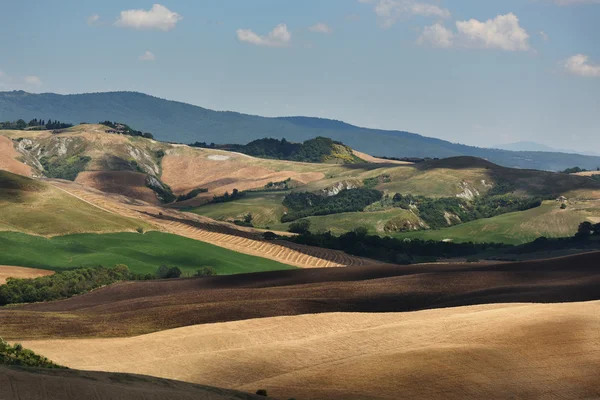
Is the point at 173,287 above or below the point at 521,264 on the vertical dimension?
below

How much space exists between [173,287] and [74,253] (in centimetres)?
3677

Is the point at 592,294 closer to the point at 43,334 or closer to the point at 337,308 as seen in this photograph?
the point at 337,308

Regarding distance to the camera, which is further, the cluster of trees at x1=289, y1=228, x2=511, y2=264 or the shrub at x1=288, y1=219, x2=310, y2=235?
the shrub at x1=288, y1=219, x2=310, y2=235

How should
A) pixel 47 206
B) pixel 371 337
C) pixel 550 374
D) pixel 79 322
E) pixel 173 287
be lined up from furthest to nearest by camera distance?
pixel 47 206, pixel 173 287, pixel 79 322, pixel 371 337, pixel 550 374

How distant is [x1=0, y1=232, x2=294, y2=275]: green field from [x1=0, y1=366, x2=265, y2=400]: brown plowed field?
81709mm

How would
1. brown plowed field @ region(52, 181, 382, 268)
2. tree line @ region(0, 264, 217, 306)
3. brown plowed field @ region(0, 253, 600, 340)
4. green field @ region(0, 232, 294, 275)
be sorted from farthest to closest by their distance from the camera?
brown plowed field @ region(52, 181, 382, 268) → green field @ region(0, 232, 294, 275) → tree line @ region(0, 264, 217, 306) → brown plowed field @ region(0, 253, 600, 340)

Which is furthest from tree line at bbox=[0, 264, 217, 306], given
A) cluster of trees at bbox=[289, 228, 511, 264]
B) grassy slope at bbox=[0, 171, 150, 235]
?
cluster of trees at bbox=[289, 228, 511, 264]

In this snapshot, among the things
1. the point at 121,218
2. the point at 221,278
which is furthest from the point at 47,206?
the point at 221,278

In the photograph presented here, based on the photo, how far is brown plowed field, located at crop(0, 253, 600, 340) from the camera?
68.9m

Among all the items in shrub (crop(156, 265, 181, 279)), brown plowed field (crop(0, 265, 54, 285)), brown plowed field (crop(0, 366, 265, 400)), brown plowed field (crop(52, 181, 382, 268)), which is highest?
brown plowed field (crop(0, 366, 265, 400))

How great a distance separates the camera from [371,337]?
2319 inches

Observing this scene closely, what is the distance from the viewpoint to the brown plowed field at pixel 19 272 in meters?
106

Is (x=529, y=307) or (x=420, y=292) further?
(x=420, y=292)

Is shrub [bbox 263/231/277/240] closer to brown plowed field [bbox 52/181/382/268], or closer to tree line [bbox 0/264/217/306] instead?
brown plowed field [bbox 52/181/382/268]
